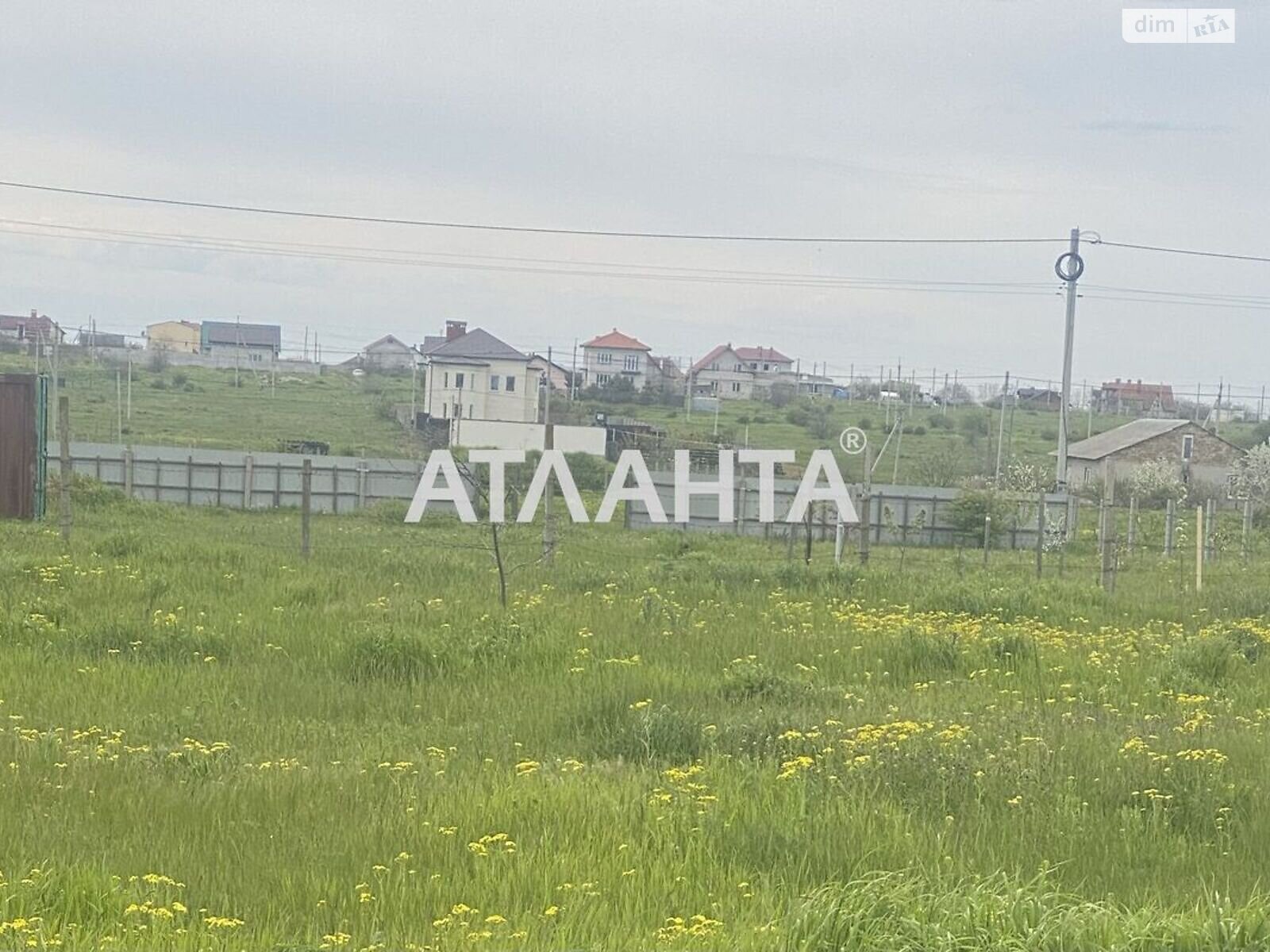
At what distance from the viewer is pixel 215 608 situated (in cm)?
1288

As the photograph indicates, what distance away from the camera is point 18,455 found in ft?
72.5

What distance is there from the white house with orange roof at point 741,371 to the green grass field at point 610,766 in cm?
5775

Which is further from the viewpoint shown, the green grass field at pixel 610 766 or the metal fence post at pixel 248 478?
the metal fence post at pixel 248 478

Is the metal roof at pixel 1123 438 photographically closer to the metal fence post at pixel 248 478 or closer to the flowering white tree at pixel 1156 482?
the flowering white tree at pixel 1156 482

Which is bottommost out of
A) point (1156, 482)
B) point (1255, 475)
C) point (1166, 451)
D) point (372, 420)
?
point (1156, 482)

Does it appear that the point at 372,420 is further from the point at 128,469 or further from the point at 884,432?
the point at 884,432

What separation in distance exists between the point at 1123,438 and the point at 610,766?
173 ft

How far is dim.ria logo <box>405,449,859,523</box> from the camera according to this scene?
56.3ft

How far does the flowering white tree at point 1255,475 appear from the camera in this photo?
143 ft

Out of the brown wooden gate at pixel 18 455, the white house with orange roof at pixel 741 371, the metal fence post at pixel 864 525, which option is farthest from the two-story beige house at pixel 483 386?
the metal fence post at pixel 864 525

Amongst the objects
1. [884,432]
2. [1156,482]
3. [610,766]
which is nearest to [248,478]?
[1156,482]

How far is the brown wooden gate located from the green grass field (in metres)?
6.98

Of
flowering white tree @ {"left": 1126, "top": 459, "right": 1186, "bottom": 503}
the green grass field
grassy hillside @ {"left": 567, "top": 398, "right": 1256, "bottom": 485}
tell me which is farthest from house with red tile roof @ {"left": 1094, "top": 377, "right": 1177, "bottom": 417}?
the green grass field

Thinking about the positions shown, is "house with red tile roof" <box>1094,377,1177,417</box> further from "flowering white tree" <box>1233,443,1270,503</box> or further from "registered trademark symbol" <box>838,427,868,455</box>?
"registered trademark symbol" <box>838,427,868,455</box>
